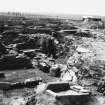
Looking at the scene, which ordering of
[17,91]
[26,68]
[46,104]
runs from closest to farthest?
[46,104] → [17,91] → [26,68]

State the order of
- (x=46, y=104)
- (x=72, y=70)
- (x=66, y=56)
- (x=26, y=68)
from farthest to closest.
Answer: (x=66, y=56) < (x=26, y=68) < (x=72, y=70) < (x=46, y=104)

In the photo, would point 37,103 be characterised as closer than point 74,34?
Yes

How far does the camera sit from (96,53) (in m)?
20.7

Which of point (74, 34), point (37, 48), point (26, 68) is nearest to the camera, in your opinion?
point (26, 68)

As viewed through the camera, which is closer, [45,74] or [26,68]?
[45,74]

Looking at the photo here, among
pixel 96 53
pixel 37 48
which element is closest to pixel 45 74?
pixel 96 53

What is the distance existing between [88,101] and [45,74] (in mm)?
8369

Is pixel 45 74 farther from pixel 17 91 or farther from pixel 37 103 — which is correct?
pixel 37 103

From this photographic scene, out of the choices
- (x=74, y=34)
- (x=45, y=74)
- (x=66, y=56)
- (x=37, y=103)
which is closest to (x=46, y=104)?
(x=37, y=103)

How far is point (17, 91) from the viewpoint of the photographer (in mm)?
15859

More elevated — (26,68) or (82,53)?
(82,53)

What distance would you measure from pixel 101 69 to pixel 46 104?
6.34 m

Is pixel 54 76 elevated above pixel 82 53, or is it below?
below

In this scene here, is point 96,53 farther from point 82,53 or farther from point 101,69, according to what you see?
point 101,69
